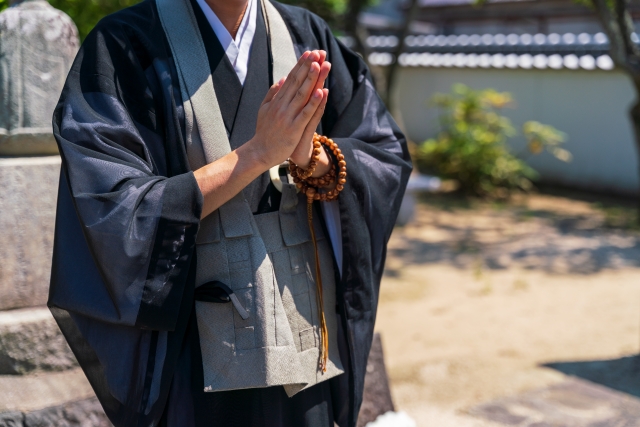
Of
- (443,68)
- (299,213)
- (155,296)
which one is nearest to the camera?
(155,296)

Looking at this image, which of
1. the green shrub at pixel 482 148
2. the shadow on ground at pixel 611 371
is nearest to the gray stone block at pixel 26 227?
the shadow on ground at pixel 611 371

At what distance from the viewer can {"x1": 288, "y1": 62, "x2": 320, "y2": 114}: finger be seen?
1387 millimetres

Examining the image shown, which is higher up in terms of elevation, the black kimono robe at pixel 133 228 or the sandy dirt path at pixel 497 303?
the black kimono robe at pixel 133 228

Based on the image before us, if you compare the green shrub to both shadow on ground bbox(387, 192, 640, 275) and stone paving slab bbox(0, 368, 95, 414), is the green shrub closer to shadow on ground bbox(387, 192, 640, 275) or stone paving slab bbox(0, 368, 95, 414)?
shadow on ground bbox(387, 192, 640, 275)

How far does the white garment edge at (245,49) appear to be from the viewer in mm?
1620

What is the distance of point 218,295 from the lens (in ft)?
5.02

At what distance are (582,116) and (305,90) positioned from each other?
8.58 meters

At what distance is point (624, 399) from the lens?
3.27 metres

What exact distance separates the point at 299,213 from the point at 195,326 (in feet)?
A: 1.15

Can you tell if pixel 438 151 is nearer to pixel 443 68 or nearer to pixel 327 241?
pixel 443 68

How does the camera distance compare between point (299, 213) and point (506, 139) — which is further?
point (506, 139)

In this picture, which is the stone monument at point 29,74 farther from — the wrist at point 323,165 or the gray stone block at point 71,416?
the wrist at point 323,165

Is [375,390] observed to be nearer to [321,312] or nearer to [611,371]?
[321,312]

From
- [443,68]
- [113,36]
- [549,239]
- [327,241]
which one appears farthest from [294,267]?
[443,68]
